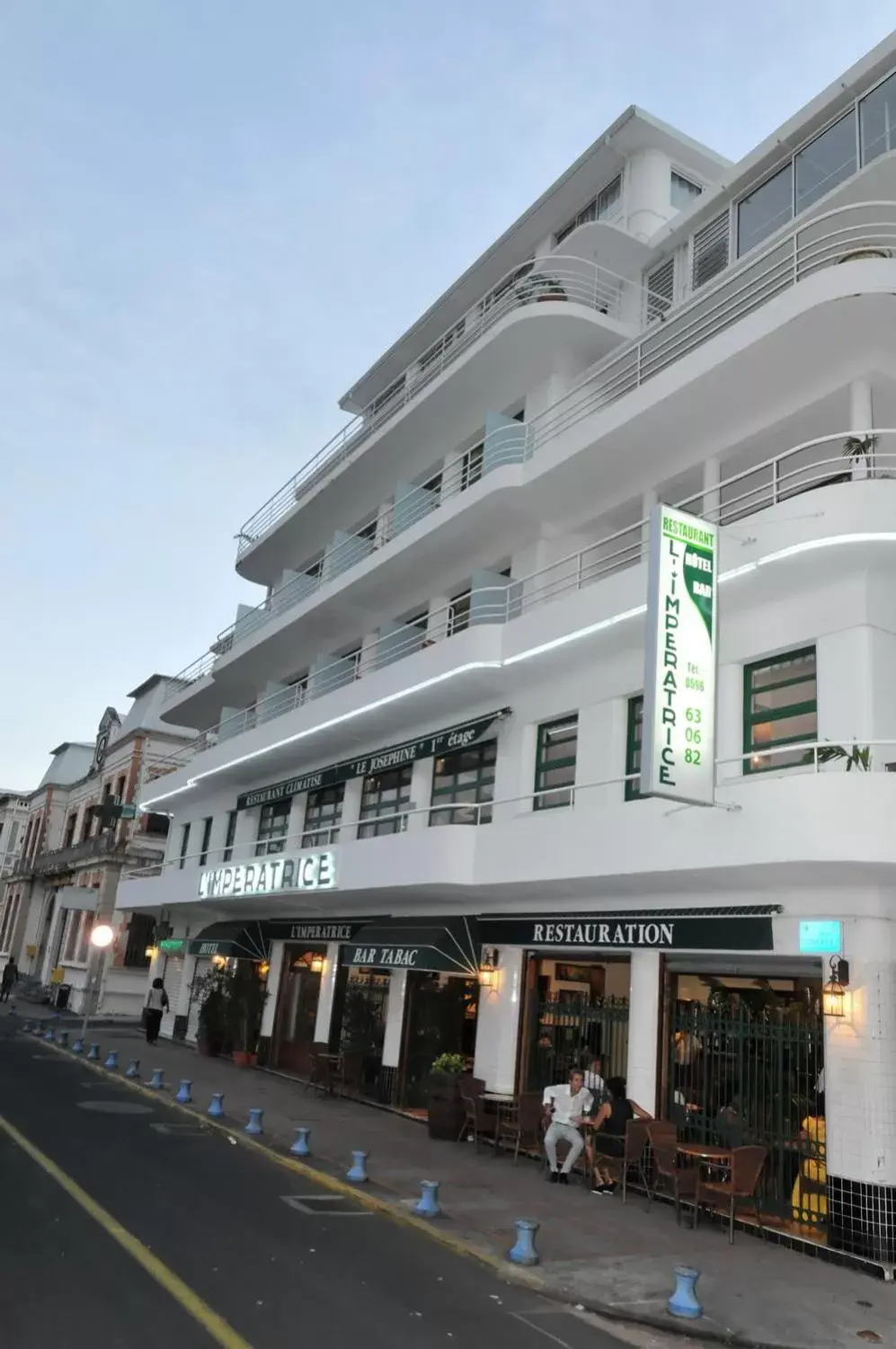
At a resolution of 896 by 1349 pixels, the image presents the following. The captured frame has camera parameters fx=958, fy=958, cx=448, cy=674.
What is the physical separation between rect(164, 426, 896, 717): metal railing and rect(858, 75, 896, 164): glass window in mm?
5562

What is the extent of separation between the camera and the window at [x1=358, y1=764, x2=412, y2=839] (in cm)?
2165

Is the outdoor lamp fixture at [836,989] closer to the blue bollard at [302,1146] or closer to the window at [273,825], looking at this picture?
the blue bollard at [302,1146]

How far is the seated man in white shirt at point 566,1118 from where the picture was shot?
1310 centimetres

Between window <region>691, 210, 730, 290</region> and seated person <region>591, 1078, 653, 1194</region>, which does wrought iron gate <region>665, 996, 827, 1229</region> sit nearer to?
seated person <region>591, 1078, 653, 1194</region>

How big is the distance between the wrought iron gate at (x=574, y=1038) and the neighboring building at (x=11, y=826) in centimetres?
5742

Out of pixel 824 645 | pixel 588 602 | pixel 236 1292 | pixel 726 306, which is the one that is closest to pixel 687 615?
pixel 824 645

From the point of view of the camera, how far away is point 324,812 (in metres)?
25.2

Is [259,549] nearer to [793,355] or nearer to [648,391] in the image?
[648,391]

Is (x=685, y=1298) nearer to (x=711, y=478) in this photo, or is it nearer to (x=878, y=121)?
(x=711, y=478)

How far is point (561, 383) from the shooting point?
19969 millimetres

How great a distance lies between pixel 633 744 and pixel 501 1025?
5.60 m

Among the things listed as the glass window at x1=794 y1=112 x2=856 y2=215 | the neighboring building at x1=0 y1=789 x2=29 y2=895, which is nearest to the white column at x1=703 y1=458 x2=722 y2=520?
the glass window at x1=794 y1=112 x2=856 y2=215

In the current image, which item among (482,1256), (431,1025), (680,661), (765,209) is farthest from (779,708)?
(765,209)

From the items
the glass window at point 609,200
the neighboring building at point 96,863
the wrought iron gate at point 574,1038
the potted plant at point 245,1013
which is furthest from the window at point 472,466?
the neighboring building at point 96,863
